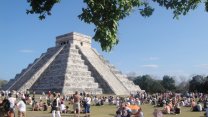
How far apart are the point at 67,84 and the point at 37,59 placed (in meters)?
21.0

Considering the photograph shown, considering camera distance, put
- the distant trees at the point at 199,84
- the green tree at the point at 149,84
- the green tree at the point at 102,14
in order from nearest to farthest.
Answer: the green tree at the point at 102,14
the distant trees at the point at 199,84
the green tree at the point at 149,84

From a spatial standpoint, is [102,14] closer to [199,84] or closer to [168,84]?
[199,84]

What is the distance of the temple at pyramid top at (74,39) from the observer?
71875 millimetres

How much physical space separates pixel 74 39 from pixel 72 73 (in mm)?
12423

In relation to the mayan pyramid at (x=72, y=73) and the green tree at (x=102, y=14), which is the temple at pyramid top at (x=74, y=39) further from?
the green tree at (x=102, y=14)

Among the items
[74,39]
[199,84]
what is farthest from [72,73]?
[199,84]

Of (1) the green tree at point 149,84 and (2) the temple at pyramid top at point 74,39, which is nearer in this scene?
(2) the temple at pyramid top at point 74,39

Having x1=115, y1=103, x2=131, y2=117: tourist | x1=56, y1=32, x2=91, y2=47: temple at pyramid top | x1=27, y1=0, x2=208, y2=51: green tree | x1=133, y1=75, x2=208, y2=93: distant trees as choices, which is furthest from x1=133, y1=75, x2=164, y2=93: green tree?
x1=27, y1=0, x2=208, y2=51: green tree

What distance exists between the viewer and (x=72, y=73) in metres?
61.4

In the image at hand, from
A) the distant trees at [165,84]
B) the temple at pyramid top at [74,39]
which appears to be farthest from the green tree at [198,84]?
the temple at pyramid top at [74,39]

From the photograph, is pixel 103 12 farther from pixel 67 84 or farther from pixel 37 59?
pixel 37 59

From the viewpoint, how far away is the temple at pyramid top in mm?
71875

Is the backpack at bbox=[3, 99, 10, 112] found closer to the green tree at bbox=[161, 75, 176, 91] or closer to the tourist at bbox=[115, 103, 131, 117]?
the tourist at bbox=[115, 103, 131, 117]

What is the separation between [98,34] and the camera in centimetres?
930
